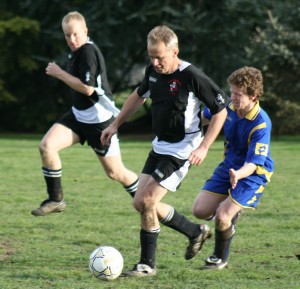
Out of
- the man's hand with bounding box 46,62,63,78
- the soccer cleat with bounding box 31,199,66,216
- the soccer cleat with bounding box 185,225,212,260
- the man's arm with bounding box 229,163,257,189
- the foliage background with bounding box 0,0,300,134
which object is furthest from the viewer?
the foliage background with bounding box 0,0,300,134

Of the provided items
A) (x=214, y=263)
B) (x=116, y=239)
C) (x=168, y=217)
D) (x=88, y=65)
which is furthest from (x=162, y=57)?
(x=88, y=65)

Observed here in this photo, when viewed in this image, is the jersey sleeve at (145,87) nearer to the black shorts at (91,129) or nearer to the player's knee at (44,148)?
the black shorts at (91,129)

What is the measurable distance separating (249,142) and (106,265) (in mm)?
1531

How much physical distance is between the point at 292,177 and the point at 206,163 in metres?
2.89

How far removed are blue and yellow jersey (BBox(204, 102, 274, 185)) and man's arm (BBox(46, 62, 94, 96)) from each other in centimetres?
214

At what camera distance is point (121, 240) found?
8.00 meters

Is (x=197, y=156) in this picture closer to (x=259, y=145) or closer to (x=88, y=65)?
(x=259, y=145)

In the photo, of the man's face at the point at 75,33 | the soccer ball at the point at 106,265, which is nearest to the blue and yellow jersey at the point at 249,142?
the soccer ball at the point at 106,265

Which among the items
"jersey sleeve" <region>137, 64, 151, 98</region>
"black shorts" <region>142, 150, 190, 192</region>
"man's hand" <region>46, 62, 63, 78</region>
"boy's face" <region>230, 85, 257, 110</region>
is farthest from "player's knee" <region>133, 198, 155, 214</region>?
"man's hand" <region>46, 62, 63, 78</region>

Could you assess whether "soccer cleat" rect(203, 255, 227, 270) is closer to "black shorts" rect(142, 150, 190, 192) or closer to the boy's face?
"black shorts" rect(142, 150, 190, 192)

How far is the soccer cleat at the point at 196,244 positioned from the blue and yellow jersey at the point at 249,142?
55cm

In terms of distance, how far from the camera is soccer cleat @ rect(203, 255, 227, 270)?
6707 millimetres

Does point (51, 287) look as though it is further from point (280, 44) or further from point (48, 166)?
point (280, 44)

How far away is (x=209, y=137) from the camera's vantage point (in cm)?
640
